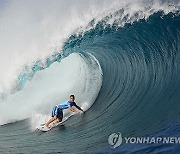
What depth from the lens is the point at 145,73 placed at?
36.1 feet

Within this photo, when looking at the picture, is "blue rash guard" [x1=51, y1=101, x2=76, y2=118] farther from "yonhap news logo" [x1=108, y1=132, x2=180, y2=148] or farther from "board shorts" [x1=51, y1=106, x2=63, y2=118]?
"yonhap news logo" [x1=108, y1=132, x2=180, y2=148]

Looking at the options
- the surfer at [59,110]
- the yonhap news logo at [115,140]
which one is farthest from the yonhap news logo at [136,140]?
the surfer at [59,110]

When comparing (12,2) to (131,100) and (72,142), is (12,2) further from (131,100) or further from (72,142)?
(72,142)

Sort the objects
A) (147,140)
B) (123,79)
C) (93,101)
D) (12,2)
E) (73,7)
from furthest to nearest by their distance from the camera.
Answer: (12,2)
(73,7)
(123,79)
(93,101)
(147,140)

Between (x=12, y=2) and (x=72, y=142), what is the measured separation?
10.8m

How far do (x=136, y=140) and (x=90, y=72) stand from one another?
522cm

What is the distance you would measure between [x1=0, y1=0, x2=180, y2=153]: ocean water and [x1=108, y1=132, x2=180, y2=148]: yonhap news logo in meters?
0.13

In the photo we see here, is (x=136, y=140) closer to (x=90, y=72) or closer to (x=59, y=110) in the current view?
(x=59, y=110)

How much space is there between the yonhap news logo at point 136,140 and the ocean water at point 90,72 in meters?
0.13

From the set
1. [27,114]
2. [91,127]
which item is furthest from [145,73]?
[27,114]

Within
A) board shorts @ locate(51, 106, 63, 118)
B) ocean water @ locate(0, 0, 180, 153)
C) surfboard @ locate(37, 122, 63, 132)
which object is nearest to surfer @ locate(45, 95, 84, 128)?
board shorts @ locate(51, 106, 63, 118)

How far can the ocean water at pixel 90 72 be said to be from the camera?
27.4ft

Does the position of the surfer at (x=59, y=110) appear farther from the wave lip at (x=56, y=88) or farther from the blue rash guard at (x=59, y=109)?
the wave lip at (x=56, y=88)

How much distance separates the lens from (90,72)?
1223 centimetres
